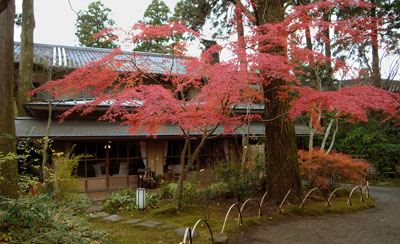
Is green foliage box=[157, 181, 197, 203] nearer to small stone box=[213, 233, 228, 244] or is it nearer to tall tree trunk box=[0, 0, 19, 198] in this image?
small stone box=[213, 233, 228, 244]

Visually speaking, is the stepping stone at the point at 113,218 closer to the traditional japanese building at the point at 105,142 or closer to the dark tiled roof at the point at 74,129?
the dark tiled roof at the point at 74,129

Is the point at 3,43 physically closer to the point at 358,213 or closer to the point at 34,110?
the point at 34,110

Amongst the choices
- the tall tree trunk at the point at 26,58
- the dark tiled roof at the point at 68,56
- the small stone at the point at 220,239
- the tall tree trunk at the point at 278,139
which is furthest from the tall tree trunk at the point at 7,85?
the tall tree trunk at the point at 26,58

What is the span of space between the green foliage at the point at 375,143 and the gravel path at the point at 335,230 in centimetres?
667

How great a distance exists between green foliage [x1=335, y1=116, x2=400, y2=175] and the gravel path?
6.67 meters

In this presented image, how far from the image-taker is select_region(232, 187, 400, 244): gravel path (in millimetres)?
5352

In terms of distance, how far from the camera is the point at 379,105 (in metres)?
5.61

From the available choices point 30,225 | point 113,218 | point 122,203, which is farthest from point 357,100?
point 122,203

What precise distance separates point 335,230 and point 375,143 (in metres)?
9.57

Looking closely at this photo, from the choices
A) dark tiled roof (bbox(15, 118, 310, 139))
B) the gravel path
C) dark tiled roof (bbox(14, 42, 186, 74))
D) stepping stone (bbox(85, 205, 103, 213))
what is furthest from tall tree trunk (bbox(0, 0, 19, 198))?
dark tiled roof (bbox(14, 42, 186, 74))

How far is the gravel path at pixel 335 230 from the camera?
5352 mm

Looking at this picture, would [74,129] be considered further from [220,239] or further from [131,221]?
[220,239]

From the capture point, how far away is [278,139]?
26.5 ft

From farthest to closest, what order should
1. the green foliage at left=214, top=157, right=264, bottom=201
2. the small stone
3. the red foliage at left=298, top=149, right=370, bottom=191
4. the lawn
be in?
the red foliage at left=298, top=149, right=370, bottom=191 → the green foliage at left=214, top=157, right=264, bottom=201 → the lawn → the small stone
